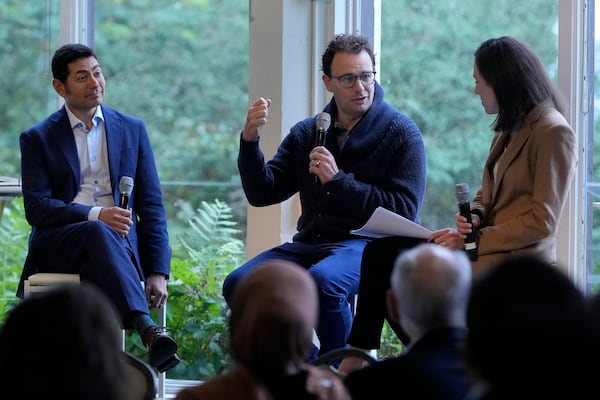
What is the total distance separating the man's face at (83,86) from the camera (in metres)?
4.69

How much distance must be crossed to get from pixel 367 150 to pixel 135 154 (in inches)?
43.8

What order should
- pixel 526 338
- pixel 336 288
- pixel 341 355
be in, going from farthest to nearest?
1. pixel 336 288
2. pixel 341 355
3. pixel 526 338

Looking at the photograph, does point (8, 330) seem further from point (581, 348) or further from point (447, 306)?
point (447, 306)

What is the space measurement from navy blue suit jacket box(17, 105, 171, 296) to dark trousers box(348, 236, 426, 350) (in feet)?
3.77

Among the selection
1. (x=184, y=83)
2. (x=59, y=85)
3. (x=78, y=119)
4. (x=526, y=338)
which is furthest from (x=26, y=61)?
(x=526, y=338)

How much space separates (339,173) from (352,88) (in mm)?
430

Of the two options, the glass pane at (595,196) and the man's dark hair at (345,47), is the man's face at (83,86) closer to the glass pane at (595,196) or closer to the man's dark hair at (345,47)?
the man's dark hair at (345,47)

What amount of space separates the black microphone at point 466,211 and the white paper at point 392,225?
0.55 ft

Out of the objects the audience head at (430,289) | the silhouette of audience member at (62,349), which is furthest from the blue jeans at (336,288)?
the silhouette of audience member at (62,349)

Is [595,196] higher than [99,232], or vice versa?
[595,196]

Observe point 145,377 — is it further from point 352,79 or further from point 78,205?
point 352,79

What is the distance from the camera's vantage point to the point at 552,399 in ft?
4.94

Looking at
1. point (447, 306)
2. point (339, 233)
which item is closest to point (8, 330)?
point (447, 306)

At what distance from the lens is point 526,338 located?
5.05ft
